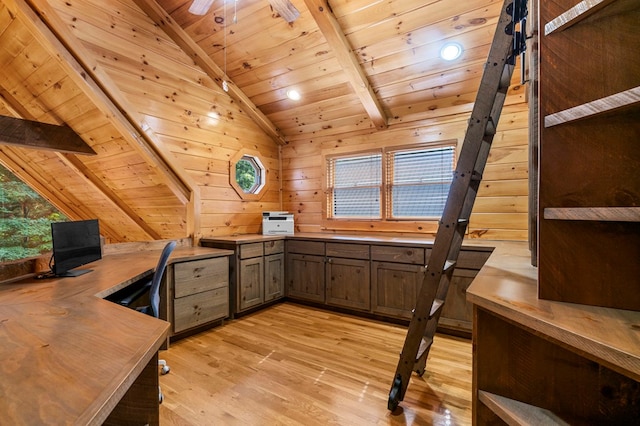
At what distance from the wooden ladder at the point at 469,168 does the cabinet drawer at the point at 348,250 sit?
1.33 meters

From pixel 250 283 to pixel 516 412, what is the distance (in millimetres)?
2830

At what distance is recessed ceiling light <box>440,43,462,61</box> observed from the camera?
2693 millimetres

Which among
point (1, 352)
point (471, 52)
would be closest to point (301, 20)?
point (471, 52)

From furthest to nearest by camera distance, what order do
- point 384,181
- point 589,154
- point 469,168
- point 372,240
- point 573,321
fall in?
point 384,181, point 372,240, point 469,168, point 589,154, point 573,321

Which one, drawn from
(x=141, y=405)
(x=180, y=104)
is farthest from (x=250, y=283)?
(x=141, y=405)

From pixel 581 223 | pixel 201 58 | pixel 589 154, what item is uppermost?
pixel 201 58

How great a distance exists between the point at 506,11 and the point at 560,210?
109 centimetres

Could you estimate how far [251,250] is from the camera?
3.41m

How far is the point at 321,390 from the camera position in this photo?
199cm

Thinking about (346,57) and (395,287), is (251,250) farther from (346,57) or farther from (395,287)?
(346,57)

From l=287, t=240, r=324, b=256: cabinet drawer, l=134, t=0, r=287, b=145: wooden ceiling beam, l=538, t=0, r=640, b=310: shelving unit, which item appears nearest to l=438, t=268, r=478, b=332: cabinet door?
l=287, t=240, r=324, b=256: cabinet drawer

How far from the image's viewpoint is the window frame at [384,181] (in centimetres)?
341

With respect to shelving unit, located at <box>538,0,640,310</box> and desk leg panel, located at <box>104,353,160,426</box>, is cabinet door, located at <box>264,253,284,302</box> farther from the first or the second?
shelving unit, located at <box>538,0,640,310</box>

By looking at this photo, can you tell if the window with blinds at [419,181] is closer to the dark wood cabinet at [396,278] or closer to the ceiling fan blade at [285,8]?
the dark wood cabinet at [396,278]
